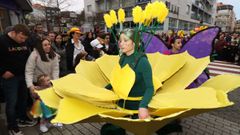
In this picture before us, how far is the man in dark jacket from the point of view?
278cm

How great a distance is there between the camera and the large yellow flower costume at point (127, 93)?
4.13ft

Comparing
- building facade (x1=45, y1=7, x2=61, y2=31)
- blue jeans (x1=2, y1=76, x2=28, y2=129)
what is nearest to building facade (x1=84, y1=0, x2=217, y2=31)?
building facade (x1=45, y1=7, x2=61, y2=31)

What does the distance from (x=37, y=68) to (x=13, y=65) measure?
0.37 metres

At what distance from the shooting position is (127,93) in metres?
1.62

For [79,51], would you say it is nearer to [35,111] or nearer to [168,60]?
[35,111]

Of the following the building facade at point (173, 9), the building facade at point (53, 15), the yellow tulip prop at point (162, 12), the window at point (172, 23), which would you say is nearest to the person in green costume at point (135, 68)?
the yellow tulip prop at point (162, 12)

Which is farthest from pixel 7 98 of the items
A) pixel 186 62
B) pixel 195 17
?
pixel 195 17

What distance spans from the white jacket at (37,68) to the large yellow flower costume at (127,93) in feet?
3.97

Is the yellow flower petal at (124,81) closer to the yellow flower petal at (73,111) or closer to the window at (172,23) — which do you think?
the yellow flower petal at (73,111)

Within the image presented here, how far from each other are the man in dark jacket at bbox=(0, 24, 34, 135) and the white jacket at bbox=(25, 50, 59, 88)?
12cm

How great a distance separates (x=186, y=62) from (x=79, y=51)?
9.07 ft

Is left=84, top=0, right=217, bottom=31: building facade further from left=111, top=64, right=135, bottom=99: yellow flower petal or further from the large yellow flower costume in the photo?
left=111, top=64, right=135, bottom=99: yellow flower petal

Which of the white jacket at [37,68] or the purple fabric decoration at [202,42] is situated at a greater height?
the purple fabric decoration at [202,42]

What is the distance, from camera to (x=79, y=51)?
4.30 meters
